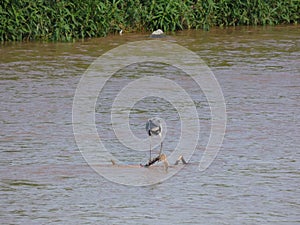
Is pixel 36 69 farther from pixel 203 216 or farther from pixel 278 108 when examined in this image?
pixel 203 216

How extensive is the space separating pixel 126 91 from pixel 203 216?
450cm

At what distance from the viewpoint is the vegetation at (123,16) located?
43.6 ft

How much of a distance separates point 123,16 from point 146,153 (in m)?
7.01

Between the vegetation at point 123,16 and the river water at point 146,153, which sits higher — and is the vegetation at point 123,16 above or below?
above

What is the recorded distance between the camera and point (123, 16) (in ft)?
46.9

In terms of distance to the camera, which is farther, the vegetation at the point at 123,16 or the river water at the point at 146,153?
the vegetation at the point at 123,16

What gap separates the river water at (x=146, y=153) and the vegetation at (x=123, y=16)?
2.78 feet

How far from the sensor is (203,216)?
5.80 m

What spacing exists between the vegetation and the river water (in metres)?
0.85

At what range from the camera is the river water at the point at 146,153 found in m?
5.94

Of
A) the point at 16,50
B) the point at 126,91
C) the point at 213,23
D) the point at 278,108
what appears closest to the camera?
the point at 278,108

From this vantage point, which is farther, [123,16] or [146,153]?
[123,16]

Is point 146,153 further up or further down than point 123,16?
further down

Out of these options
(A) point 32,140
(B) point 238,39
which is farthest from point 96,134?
(B) point 238,39
